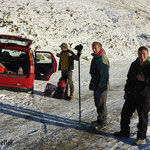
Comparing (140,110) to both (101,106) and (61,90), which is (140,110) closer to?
(101,106)

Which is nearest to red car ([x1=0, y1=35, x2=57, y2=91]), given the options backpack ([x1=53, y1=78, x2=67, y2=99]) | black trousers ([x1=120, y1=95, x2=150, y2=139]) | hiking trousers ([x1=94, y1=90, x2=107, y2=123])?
backpack ([x1=53, y1=78, x2=67, y2=99])

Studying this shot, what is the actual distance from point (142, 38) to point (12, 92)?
61.7ft

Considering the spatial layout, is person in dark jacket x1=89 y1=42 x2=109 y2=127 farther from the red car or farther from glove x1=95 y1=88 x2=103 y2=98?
the red car

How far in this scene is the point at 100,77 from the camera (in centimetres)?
457

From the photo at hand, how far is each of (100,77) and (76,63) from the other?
1051 cm

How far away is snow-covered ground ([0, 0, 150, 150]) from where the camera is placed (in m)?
4.33

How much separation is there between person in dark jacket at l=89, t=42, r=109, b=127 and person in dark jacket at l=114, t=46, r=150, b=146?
1.91 ft

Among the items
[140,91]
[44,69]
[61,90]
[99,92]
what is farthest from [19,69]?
[140,91]

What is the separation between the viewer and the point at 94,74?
475 centimetres

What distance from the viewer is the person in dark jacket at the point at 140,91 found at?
376 centimetres

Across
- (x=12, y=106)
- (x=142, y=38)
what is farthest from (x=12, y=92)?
(x=142, y=38)

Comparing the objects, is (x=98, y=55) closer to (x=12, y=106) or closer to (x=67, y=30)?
(x=12, y=106)

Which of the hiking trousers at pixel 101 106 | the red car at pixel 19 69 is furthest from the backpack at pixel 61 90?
the hiking trousers at pixel 101 106

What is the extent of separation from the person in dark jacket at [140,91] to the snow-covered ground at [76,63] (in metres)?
0.41
